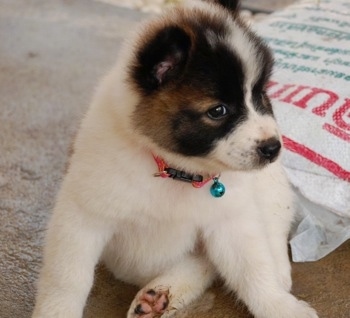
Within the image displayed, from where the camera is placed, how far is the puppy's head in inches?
62.5

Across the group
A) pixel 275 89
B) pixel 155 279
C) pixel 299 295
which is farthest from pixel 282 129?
pixel 155 279

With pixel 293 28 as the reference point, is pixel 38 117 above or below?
below

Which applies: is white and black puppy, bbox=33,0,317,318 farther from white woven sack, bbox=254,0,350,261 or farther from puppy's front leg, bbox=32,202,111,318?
white woven sack, bbox=254,0,350,261

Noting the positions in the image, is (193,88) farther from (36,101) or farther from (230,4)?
(36,101)

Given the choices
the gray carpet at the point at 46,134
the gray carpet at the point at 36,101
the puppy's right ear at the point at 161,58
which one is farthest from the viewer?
the gray carpet at the point at 36,101

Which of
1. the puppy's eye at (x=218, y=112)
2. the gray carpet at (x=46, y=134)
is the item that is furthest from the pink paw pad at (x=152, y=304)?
the puppy's eye at (x=218, y=112)

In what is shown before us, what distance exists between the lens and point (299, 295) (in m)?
2.07

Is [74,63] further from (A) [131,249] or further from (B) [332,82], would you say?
(A) [131,249]

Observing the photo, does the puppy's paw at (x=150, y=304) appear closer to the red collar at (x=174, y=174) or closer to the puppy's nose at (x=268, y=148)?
the red collar at (x=174, y=174)

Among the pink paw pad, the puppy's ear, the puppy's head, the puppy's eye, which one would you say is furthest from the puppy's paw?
the puppy's ear

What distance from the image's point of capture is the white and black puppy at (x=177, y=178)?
160 cm

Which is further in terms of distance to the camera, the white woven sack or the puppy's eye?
the white woven sack

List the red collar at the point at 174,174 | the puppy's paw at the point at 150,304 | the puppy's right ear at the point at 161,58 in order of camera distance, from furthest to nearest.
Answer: the puppy's paw at the point at 150,304 < the red collar at the point at 174,174 < the puppy's right ear at the point at 161,58

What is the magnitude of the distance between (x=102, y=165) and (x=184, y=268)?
1.47ft
